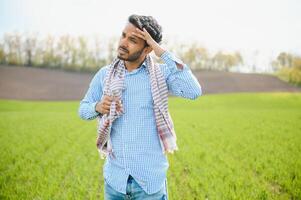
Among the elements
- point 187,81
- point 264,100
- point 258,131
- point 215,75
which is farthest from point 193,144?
point 215,75

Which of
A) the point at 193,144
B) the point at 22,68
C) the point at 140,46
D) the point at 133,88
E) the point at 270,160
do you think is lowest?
the point at 22,68

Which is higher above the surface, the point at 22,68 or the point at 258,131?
the point at 258,131

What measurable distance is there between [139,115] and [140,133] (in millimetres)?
125

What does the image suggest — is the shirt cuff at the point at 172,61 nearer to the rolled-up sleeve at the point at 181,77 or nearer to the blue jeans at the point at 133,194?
the rolled-up sleeve at the point at 181,77

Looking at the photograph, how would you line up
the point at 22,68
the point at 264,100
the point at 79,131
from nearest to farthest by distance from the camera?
the point at 79,131
the point at 264,100
the point at 22,68

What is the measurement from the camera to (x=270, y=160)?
8.83 meters

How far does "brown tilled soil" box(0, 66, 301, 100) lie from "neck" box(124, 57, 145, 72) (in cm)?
4444

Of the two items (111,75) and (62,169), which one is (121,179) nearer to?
(111,75)

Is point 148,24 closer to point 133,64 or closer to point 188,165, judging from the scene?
point 133,64

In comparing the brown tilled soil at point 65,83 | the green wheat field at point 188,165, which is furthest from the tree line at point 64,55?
the green wheat field at point 188,165

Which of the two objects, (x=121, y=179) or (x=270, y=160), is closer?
(x=121, y=179)

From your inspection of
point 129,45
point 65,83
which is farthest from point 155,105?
point 65,83

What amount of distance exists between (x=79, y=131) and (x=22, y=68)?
50.3 m

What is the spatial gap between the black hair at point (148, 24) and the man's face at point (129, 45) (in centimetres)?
4
